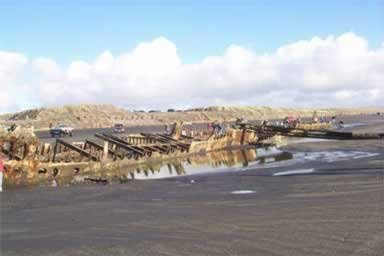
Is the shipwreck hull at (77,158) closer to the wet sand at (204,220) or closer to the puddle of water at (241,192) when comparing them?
the wet sand at (204,220)

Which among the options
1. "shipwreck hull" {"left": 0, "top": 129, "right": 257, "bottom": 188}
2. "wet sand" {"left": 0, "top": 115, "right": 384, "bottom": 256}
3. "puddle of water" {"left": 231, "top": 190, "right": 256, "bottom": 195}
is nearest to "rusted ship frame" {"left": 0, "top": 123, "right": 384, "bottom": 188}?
"shipwreck hull" {"left": 0, "top": 129, "right": 257, "bottom": 188}

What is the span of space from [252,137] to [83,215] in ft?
141

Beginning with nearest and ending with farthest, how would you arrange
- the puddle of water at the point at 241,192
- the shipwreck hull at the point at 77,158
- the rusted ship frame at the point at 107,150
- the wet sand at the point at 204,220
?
the wet sand at the point at 204,220 < the puddle of water at the point at 241,192 < the shipwreck hull at the point at 77,158 < the rusted ship frame at the point at 107,150

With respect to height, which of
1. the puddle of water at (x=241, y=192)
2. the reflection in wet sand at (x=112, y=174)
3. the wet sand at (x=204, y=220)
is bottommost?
the reflection in wet sand at (x=112, y=174)

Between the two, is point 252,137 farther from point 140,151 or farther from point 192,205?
point 192,205

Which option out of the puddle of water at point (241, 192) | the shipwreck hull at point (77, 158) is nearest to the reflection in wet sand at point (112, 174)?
the shipwreck hull at point (77, 158)

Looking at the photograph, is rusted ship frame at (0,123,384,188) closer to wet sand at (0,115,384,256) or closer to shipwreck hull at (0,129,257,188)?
shipwreck hull at (0,129,257,188)

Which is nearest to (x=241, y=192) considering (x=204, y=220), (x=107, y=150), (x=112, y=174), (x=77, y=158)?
(x=204, y=220)

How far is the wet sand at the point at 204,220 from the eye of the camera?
26.5 ft

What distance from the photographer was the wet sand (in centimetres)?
807

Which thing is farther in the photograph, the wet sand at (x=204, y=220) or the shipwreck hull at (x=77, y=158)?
the shipwreck hull at (x=77, y=158)

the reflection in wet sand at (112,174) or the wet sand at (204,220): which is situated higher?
the wet sand at (204,220)

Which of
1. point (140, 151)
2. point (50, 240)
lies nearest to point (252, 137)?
point (140, 151)

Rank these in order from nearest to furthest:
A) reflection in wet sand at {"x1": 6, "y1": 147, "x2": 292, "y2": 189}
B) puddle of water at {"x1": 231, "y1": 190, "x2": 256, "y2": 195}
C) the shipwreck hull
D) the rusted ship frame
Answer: puddle of water at {"x1": 231, "y1": 190, "x2": 256, "y2": 195}
reflection in wet sand at {"x1": 6, "y1": 147, "x2": 292, "y2": 189}
the shipwreck hull
the rusted ship frame
